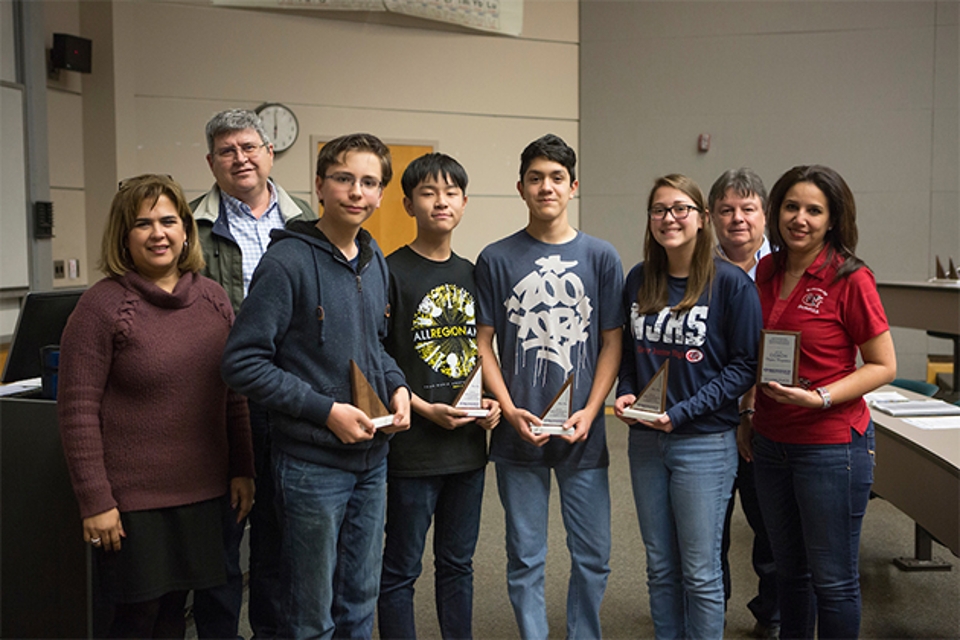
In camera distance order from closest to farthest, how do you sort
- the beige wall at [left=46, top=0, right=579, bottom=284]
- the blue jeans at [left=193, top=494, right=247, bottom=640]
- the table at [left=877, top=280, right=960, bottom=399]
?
the blue jeans at [left=193, top=494, right=247, bottom=640]
the table at [left=877, top=280, right=960, bottom=399]
the beige wall at [left=46, top=0, right=579, bottom=284]

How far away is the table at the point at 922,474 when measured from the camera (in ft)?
7.24

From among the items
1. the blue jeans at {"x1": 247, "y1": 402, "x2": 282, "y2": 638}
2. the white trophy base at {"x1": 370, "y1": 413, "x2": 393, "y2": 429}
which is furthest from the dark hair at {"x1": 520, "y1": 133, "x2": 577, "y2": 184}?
the blue jeans at {"x1": 247, "y1": 402, "x2": 282, "y2": 638}

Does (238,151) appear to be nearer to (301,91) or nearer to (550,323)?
(550,323)

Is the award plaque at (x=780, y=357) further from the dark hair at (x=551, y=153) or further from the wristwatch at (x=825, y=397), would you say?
the dark hair at (x=551, y=153)

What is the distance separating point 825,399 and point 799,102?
197 inches

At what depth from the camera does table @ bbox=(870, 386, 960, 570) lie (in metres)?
2.21

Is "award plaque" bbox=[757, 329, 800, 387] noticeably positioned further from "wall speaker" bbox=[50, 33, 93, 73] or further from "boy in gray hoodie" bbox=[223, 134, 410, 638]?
"wall speaker" bbox=[50, 33, 93, 73]

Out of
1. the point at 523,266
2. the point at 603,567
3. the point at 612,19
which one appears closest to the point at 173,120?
the point at 612,19

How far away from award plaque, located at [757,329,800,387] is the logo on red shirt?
14 centimetres

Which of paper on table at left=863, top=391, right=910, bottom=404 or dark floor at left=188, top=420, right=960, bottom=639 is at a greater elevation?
paper on table at left=863, top=391, right=910, bottom=404

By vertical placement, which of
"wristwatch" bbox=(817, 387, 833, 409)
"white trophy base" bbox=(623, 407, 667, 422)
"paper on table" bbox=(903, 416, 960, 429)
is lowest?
"paper on table" bbox=(903, 416, 960, 429)

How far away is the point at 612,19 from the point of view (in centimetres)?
616

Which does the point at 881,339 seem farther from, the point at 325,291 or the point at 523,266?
the point at 325,291

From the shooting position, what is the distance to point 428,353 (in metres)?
2.04
